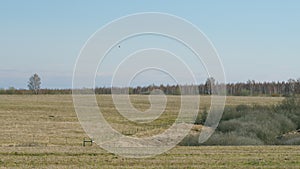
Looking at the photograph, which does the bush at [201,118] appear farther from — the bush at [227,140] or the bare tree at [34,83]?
the bare tree at [34,83]

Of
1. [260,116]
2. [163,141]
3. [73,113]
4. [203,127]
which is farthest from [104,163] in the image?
[73,113]

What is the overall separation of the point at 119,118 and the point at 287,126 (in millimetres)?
22188

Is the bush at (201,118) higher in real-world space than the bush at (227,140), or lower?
higher

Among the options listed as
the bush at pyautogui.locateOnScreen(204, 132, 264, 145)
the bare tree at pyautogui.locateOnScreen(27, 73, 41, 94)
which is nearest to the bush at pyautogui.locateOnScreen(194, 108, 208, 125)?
the bush at pyautogui.locateOnScreen(204, 132, 264, 145)

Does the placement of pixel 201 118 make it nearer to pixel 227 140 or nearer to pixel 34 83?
pixel 227 140

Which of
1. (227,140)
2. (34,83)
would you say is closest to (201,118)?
(227,140)

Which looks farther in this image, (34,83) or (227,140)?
(34,83)

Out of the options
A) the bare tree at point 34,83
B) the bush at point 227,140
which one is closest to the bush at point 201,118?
the bush at point 227,140

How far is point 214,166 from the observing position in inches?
866

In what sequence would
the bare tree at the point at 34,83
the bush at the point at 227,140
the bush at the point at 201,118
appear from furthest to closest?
the bare tree at the point at 34,83 → the bush at the point at 201,118 → the bush at the point at 227,140

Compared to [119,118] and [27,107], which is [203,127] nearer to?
[119,118]

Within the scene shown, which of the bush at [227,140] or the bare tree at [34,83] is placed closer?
the bush at [227,140]

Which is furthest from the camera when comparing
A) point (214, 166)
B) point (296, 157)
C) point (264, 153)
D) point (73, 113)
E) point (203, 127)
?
point (73, 113)

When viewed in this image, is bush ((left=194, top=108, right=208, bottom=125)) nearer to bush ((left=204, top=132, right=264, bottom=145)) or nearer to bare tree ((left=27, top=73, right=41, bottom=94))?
bush ((left=204, top=132, right=264, bottom=145))
